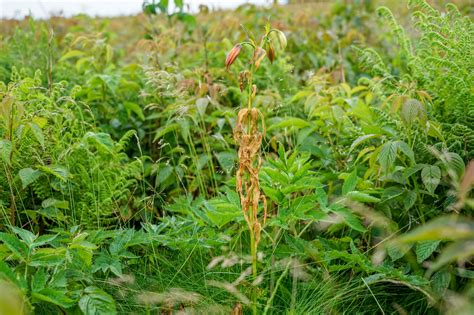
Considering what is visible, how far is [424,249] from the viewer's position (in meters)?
2.27

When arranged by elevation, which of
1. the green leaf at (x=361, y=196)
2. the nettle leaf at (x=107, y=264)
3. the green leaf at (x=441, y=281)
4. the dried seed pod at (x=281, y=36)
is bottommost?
the green leaf at (x=441, y=281)

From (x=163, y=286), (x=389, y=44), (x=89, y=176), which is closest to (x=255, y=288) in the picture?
(x=163, y=286)

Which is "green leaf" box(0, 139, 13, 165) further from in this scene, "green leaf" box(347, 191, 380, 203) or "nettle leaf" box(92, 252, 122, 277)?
"green leaf" box(347, 191, 380, 203)

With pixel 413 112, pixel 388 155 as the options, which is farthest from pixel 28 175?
pixel 413 112

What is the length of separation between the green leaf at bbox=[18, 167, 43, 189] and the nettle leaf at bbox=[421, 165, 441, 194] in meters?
1.44

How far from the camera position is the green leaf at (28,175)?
239 centimetres

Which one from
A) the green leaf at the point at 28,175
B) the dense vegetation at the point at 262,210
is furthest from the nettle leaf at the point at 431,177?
the green leaf at the point at 28,175

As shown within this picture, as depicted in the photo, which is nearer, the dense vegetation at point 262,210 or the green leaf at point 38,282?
the green leaf at point 38,282

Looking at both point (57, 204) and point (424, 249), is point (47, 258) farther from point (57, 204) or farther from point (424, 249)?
point (424, 249)

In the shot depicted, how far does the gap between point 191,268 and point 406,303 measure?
0.82m

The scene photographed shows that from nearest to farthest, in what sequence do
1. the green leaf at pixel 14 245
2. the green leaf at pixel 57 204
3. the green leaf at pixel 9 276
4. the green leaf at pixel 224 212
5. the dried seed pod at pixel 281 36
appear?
the green leaf at pixel 9 276 < the green leaf at pixel 14 245 < the dried seed pod at pixel 281 36 < the green leaf at pixel 224 212 < the green leaf at pixel 57 204

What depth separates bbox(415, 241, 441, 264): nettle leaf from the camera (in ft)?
7.35

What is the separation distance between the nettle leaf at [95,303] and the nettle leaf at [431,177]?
3.84ft

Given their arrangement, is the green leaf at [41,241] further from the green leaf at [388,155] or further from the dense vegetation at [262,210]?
the green leaf at [388,155]
